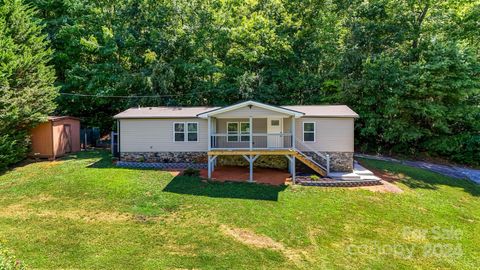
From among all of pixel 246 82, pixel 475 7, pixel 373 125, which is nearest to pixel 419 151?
pixel 373 125

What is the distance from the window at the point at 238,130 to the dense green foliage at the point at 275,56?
6.97 metres

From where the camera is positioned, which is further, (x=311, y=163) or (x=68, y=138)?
(x=68, y=138)

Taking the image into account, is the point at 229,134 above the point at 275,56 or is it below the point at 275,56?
below

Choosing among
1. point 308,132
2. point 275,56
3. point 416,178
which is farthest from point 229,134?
point 275,56

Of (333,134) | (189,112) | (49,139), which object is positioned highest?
(189,112)

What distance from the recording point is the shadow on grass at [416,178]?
47.9ft

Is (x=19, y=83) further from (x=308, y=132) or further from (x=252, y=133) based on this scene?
(x=308, y=132)

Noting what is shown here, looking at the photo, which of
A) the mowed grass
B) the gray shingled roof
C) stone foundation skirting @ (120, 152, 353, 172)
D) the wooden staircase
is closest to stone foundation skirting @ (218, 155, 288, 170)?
stone foundation skirting @ (120, 152, 353, 172)

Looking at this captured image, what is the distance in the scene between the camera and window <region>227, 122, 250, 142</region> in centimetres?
1695

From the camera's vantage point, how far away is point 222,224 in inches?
370

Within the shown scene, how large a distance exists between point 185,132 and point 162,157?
2.01 m

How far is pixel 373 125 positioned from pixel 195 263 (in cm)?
1841

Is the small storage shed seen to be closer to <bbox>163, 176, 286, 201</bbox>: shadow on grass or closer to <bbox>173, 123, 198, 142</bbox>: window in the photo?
<bbox>173, 123, 198, 142</bbox>: window

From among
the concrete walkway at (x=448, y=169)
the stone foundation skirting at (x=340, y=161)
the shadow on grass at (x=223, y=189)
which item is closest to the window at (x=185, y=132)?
the shadow on grass at (x=223, y=189)
